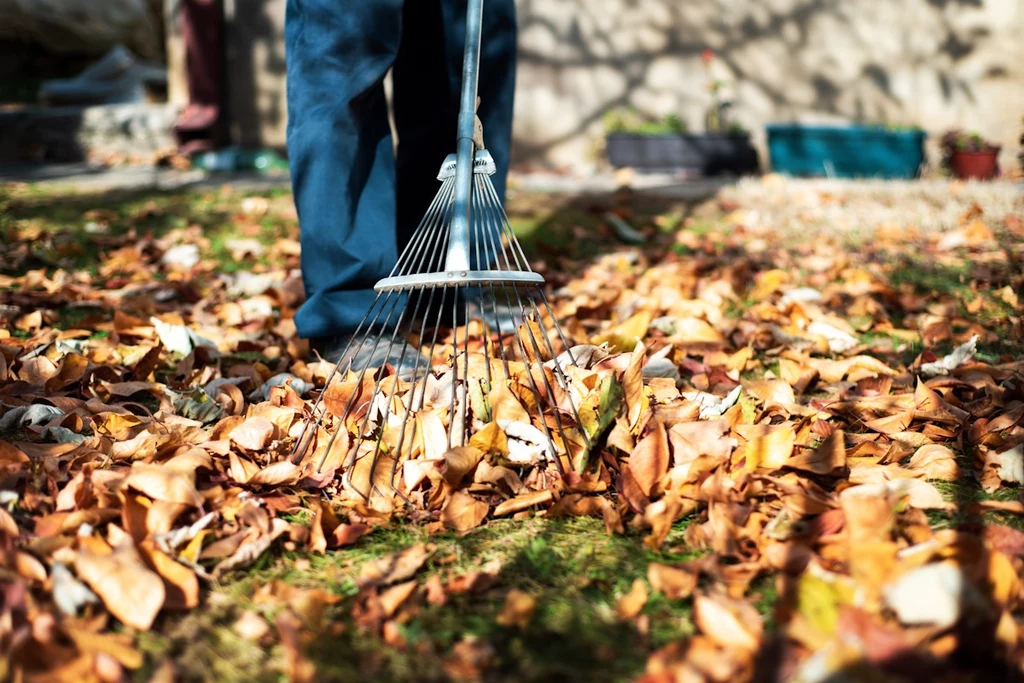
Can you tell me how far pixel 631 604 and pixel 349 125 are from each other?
118 centimetres

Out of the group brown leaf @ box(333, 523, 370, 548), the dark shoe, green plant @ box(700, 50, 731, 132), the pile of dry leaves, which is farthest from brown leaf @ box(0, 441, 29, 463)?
green plant @ box(700, 50, 731, 132)

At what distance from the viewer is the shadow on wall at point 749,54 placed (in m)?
5.77

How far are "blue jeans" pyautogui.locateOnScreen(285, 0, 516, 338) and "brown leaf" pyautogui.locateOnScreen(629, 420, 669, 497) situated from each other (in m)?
0.77

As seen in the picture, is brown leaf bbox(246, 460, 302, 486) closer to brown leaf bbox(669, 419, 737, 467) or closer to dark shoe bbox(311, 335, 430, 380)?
dark shoe bbox(311, 335, 430, 380)

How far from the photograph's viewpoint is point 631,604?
99 cm

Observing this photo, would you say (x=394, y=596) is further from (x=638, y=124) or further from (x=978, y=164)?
(x=978, y=164)

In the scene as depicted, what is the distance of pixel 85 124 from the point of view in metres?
5.68

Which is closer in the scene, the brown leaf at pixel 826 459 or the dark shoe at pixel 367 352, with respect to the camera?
the brown leaf at pixel 826 459

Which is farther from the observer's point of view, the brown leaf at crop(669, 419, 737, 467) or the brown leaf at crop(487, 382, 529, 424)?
the brown leaf at crop(487, 382, 529, 424)

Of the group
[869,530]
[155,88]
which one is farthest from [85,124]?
[869,530]

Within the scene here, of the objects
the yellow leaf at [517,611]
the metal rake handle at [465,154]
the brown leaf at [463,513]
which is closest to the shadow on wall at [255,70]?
the metal rake handle at [465,154]

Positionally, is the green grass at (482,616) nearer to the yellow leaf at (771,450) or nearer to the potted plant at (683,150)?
the yellow leaf at (771,450)

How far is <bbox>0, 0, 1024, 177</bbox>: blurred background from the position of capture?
5.55 metres

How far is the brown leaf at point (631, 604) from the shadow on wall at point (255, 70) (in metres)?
5.08
